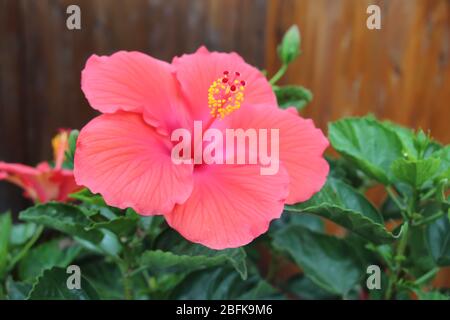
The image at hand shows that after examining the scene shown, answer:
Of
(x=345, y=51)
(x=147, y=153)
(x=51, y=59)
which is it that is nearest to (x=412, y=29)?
(x=345, y=51)

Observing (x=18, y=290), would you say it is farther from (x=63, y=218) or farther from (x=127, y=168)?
(x=127, y=168)

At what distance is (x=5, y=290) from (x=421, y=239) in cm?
59

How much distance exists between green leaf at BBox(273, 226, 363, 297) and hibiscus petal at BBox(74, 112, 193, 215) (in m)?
0.29

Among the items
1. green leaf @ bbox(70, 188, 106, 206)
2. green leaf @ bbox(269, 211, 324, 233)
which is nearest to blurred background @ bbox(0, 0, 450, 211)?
green leaf @ bbox(269, 211, 324, 233)

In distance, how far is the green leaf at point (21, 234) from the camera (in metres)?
1.00

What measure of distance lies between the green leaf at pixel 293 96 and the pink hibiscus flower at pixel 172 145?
19 cm

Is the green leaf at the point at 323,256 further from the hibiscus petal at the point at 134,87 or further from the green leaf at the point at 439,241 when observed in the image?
the hibiscus petal at the point at 134,87

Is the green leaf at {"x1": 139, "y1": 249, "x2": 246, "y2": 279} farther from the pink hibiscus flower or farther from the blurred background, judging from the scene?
the blurred background

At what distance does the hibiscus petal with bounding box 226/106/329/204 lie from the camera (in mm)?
719

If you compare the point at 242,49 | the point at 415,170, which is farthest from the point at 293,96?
the point at 242,49

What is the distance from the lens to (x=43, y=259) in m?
1.00

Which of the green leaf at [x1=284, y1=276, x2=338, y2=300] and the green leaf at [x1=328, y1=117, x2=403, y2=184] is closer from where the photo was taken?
the green leaf at [x1=328, y1=117, x2=403, y2=184]

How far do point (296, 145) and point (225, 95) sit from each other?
3.9 inches
